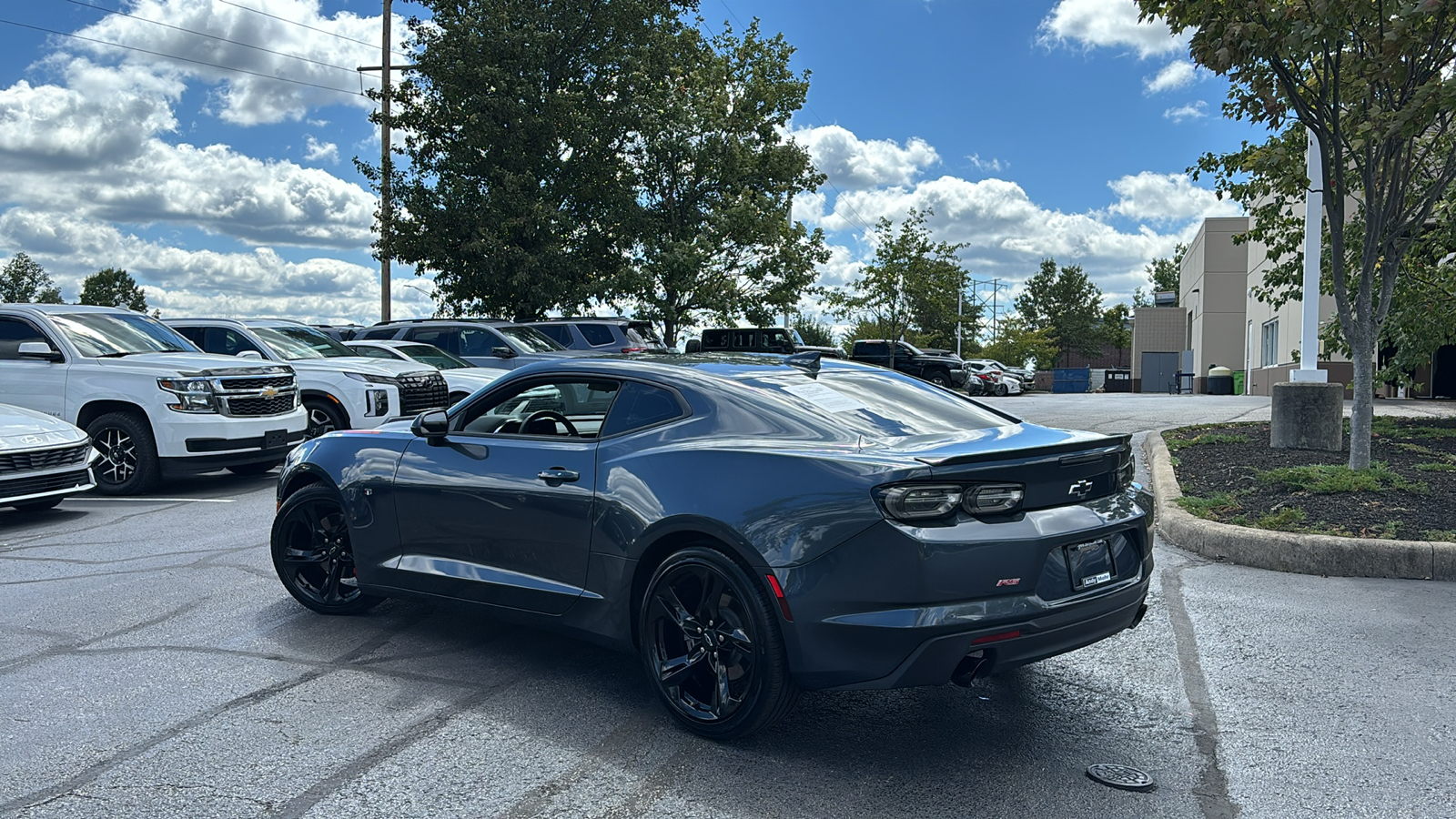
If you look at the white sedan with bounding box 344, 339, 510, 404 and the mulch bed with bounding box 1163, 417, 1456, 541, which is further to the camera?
the white sedan with bounding box 344, 339, 510, 404

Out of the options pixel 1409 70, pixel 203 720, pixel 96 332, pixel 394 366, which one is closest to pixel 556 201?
pixel 394 366

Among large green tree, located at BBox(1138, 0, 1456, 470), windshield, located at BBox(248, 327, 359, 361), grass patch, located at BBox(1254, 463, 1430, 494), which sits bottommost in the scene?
grass patch, located at BBox(1254, 463, 1430, 494)

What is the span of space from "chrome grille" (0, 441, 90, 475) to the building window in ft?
115

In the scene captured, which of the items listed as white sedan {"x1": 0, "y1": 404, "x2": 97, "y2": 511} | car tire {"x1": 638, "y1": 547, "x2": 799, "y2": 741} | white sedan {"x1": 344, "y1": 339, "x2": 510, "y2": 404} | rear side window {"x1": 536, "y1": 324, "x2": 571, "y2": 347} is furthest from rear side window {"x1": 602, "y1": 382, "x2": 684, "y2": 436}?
rear side window {"x1": 536, "y1": 324, "x2": 571, "y2": 347}

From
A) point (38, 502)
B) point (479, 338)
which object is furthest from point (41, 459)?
point (479, 338)

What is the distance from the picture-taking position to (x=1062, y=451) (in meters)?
3.92

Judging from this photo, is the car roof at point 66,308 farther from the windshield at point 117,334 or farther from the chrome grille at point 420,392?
the chrome grille at point 420,392

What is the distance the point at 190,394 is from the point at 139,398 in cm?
51

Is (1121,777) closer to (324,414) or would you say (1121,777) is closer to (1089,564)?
(1089,564)

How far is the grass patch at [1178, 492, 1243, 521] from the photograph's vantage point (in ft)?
26.6

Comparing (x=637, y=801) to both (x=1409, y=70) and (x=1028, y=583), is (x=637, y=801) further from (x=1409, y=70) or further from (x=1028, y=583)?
(x=1409, y=70)

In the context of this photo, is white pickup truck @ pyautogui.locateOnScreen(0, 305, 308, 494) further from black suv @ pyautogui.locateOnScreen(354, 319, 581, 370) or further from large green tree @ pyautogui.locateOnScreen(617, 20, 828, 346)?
large green tree @ pyautogui.locateOnScreen(617, 20, 828, 346)

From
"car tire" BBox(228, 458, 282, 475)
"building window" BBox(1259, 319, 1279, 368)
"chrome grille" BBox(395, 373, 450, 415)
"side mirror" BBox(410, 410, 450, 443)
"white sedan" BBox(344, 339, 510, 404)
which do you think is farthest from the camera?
"building window" BBox(1259, 319, 1279, 368)

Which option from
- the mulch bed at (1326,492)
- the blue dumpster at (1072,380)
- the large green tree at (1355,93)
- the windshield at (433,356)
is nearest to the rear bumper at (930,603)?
the mulch bed at (1326,492)
